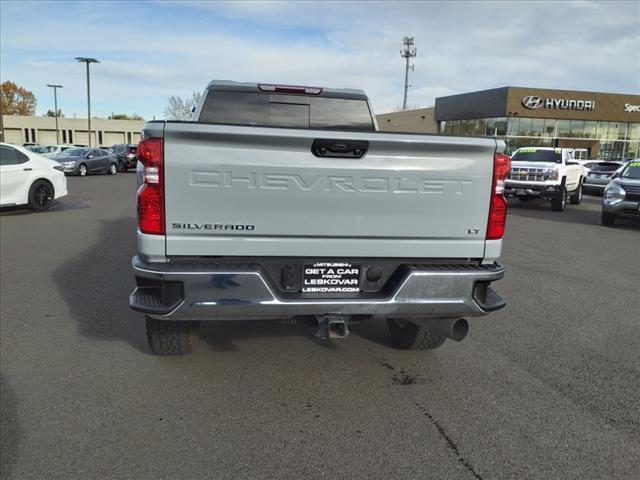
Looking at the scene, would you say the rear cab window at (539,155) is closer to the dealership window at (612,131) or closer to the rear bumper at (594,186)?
the rear bumper at (594,186)

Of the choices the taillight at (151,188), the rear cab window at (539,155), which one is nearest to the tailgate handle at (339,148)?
the taillight at (151,188)

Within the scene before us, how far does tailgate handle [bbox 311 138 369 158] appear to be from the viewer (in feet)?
10.6

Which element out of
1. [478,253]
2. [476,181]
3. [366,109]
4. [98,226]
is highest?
[366,109]

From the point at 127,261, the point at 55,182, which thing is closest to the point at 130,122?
the point at 55,182

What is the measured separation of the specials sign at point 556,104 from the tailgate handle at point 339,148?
1955 inches

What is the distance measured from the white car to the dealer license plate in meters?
11.3

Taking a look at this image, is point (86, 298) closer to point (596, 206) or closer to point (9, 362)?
point (9, 362)

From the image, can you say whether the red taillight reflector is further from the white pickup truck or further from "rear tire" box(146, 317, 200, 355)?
the white pickup truck

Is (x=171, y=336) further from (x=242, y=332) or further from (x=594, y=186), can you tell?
(x=594, y=186)

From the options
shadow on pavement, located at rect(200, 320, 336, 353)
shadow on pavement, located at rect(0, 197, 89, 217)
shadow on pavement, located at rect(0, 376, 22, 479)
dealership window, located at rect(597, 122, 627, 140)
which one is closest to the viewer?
shadow on pavement, located at rect(0, 376, 22, 479)

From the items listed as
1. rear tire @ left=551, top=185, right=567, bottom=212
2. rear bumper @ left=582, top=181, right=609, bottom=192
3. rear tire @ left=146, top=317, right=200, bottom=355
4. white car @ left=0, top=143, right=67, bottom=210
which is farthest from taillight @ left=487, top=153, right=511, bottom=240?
rear bumper @ left=582, top=181, right=609, bottom=192

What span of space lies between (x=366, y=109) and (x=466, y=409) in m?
3.34

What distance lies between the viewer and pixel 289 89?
17.0 feet

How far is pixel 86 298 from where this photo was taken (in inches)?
232
